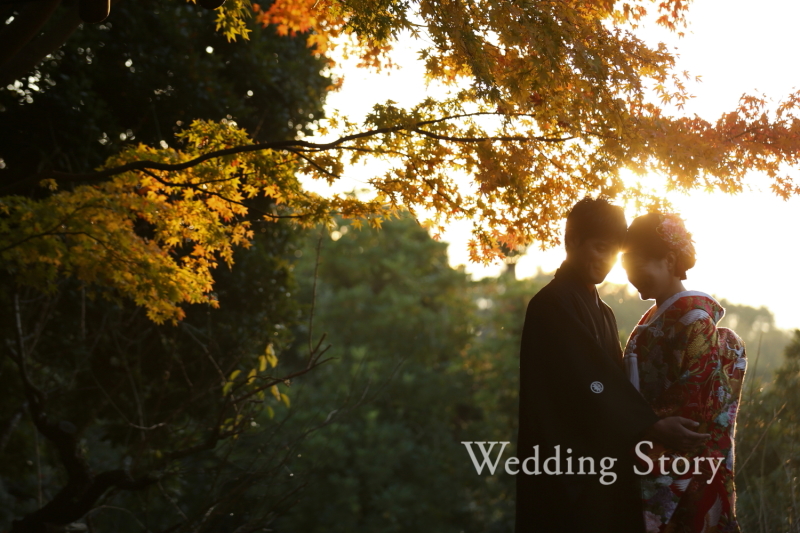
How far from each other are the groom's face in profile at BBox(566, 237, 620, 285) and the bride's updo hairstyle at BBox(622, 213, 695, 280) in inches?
3.5

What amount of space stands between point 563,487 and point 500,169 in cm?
168

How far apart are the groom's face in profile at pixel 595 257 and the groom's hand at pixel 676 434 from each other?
59 centimetres

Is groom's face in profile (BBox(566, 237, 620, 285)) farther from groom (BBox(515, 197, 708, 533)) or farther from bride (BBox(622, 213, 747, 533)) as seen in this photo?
bride (BBox(622, 213, 747, 533))

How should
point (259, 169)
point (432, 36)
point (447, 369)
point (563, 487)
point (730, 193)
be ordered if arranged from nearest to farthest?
point (563, 487) → point (432, 36) → point (730, 193) → point (259, 169) → point (447, 369)

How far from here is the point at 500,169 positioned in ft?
11.3

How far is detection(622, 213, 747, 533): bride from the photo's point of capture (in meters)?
2.38

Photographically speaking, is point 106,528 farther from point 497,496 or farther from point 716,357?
point 716,357

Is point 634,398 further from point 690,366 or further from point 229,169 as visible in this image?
point 229,169

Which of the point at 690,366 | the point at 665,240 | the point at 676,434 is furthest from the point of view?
the point at 665,240

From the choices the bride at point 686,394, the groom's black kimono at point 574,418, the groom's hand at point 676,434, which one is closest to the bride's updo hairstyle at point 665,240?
the bride at point 686,394

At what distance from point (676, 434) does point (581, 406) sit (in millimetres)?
322

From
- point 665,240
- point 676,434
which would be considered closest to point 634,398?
point 676,434

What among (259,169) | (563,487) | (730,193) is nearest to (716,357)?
(563,487)

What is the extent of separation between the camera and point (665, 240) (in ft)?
8.37
